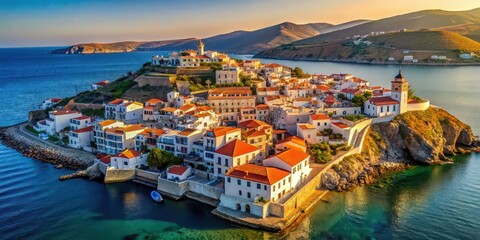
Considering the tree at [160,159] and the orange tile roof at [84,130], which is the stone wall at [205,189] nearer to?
the tree at [160,159]

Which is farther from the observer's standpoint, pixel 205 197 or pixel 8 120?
pixel 8 120

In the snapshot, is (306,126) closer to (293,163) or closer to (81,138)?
(293,163)

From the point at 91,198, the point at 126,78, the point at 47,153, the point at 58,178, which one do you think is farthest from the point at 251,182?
the point at 126,78

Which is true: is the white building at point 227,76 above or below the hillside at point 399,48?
below

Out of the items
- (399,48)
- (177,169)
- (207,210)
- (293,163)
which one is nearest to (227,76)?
(177,169)

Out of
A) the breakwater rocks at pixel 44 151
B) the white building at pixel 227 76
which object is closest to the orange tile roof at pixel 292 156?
the breakwater rocks at pixel 44 151

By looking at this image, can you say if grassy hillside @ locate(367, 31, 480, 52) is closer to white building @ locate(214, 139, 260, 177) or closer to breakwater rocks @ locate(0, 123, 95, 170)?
white building @ locate(214, 139, 260, 177)

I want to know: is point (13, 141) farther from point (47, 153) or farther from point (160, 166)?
point (160, 166)
